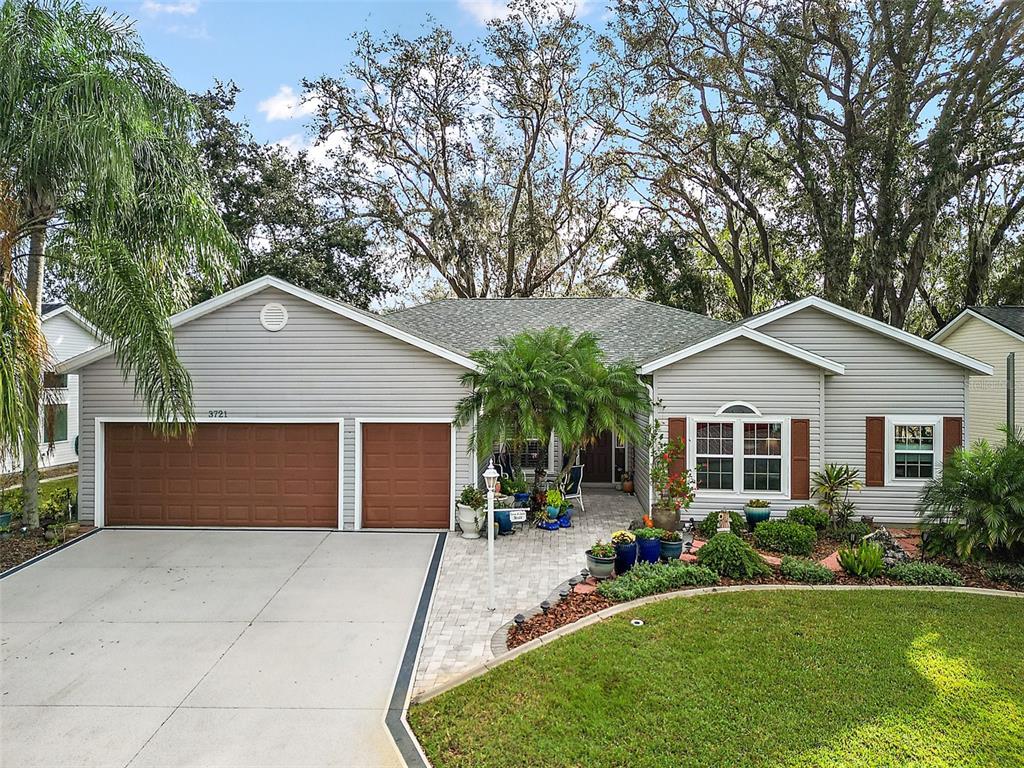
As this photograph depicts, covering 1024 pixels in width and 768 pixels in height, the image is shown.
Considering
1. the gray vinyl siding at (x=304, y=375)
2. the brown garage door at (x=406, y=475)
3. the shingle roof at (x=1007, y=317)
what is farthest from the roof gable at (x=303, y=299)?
the shingle roof at (x=1007, y=317)

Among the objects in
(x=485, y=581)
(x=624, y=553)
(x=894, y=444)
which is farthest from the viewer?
(x=894, y=444)

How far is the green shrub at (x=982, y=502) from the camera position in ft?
24.8

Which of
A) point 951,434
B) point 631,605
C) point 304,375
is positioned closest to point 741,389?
point 951,434

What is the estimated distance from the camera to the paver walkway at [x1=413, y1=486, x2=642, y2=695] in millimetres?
5879

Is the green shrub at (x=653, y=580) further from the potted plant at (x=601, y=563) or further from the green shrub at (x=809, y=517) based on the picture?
the green shrub at (x=809, y=517)

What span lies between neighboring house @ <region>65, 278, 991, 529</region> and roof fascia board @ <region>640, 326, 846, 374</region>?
80mm

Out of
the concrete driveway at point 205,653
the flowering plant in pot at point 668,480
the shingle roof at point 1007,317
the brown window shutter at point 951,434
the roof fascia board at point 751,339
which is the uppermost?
the shingle roof at point 1007,317

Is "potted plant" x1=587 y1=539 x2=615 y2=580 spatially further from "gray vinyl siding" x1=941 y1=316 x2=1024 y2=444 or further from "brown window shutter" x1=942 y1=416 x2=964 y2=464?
"gray vinyl siding" x1=941 y1=316 x2=1024 y2=444

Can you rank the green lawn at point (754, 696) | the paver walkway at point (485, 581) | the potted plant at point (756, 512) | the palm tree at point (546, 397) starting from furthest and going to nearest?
1. the palm tree at point (546, 397)
2. the potted plant at point (756, 512)
3. the paver walkway at point (485, 581)
4. the green lawn at point (754, 696)

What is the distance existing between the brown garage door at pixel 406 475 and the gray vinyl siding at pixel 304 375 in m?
0.26

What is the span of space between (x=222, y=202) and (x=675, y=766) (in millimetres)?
23775

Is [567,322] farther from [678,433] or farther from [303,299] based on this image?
[303,299]

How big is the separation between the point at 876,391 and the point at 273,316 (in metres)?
12.1

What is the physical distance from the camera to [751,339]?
10602mm
